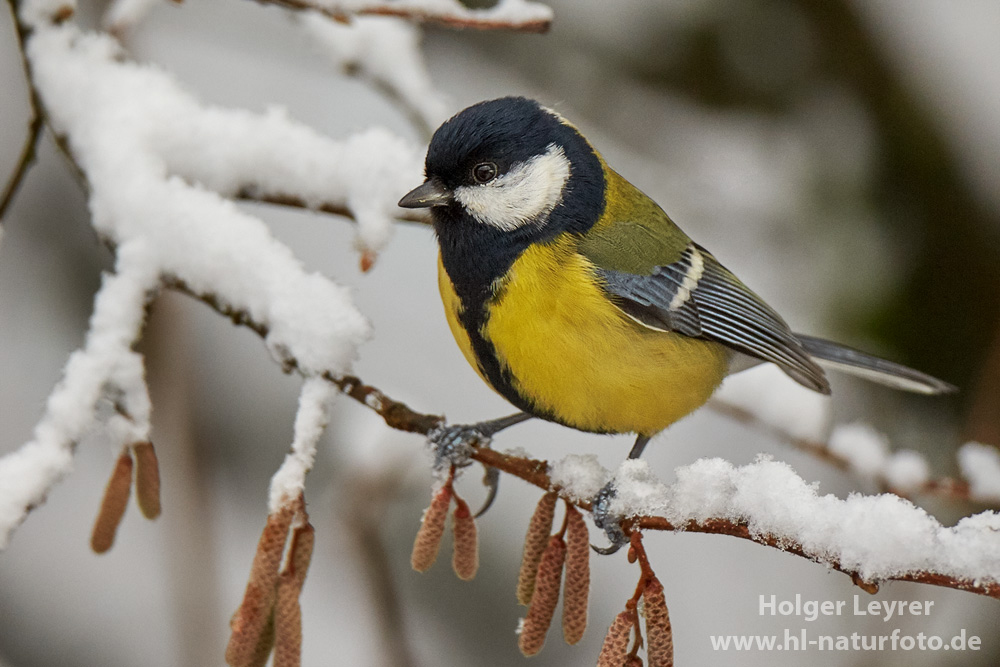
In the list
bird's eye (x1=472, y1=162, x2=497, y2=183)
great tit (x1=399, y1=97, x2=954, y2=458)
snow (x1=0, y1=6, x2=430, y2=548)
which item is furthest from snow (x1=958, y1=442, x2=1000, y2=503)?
snow (x1=0, y1=6, x2=430, y2=548)

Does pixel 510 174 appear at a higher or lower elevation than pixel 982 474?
higher

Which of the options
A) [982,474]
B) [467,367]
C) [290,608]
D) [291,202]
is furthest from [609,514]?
[467,367]

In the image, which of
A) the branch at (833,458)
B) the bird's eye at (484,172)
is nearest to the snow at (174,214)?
the bird's eye at (484,172)

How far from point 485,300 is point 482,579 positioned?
113cm

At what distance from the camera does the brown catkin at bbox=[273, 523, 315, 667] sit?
102cm

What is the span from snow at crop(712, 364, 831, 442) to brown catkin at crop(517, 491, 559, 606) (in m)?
0.94

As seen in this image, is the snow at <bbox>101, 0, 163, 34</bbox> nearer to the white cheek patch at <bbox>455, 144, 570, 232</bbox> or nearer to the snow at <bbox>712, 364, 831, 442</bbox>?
the white cheek patch at <bbox>455, 144, 570, 232</bbox>

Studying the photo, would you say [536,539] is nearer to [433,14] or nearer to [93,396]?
[93,396]

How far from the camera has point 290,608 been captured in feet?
3.36

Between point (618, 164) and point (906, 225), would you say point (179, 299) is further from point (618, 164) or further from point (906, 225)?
point (906, 225)

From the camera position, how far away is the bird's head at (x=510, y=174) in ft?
5.03

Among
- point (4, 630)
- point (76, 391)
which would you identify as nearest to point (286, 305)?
point (76, 391)

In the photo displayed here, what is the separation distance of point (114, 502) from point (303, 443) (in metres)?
0.28

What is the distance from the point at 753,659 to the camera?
2412 mm
